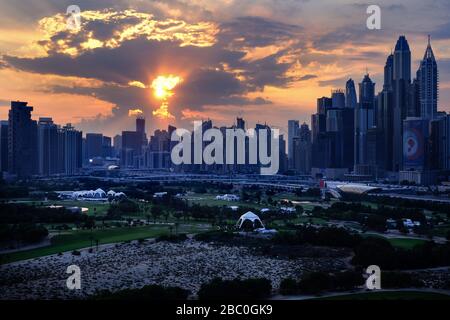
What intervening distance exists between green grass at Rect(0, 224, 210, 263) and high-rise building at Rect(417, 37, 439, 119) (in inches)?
1188

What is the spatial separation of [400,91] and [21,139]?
2618cm

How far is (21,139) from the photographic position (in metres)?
29.9

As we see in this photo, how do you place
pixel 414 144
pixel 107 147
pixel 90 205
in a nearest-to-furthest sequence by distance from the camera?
pixel 90 205 → pixel 414 144 → pixel 107 147

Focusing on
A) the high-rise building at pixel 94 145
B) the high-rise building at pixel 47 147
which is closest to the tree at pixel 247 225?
the high-rise building at pixel 47 147

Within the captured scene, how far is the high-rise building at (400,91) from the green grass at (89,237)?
82.5 ft

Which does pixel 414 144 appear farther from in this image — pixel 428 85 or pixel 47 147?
pixel 47 147

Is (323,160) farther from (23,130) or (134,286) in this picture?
(134,286)

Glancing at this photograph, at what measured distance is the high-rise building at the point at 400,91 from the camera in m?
35.2

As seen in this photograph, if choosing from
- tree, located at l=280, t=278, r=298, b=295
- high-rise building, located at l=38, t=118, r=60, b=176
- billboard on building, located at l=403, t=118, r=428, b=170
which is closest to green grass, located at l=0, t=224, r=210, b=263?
tree, located at l=280, t=278, r=298, b=295

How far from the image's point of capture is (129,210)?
1594 centimetres

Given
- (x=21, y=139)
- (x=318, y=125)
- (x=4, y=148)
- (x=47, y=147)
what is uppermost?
(x=318, y=125)

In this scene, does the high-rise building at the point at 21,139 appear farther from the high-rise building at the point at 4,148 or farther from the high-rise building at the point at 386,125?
the high-rise building at the point at 386,125

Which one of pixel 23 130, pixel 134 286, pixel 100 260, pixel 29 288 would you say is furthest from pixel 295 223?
pixel 23 130

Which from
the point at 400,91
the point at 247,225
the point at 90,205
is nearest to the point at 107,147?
the point at 400,91
